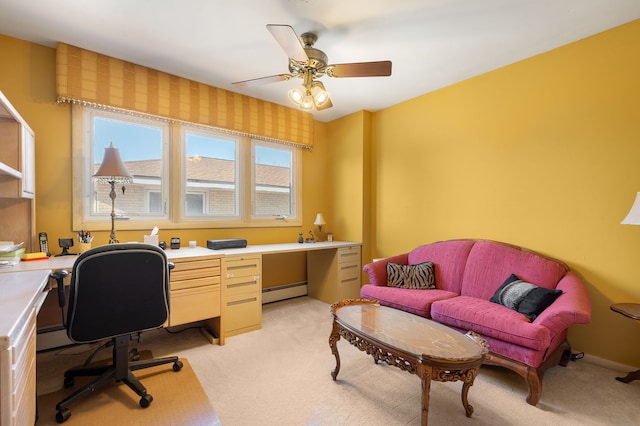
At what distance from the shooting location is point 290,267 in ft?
13.5

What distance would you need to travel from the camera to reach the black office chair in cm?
158

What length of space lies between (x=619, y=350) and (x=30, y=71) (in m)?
5.48

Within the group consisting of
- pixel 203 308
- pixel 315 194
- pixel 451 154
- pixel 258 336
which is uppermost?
pixel 451 154

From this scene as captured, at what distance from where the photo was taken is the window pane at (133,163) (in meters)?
2.77

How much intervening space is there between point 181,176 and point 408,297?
9.06 ft

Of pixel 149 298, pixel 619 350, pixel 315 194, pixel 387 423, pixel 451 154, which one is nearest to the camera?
pixel 387 423

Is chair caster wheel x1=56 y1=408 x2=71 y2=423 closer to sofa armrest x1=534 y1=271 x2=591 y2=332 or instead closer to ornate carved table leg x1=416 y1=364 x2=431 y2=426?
ornate carved table leg x1=416 y1=364 x2=431 y2=426

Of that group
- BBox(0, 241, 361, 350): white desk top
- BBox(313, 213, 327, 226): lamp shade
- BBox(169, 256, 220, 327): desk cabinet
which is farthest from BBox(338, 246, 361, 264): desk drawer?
BBox(0, 241, 361, 350): white desk top

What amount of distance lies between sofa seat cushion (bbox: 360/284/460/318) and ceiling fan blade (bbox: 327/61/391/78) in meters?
1.95

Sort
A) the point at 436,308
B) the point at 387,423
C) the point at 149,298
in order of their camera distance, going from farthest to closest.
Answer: the point at 436,308 → the point at 149,298 → the point at 387,423

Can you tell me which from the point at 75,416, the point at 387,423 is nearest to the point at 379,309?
the point at 387,423

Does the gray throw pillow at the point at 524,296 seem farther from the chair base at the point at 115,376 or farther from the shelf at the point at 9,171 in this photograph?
the shelf at the point at 9,171

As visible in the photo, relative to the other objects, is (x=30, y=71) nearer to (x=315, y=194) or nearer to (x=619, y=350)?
(x=315, y=194)

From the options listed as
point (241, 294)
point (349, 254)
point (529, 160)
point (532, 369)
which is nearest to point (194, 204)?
point (241, 294)
